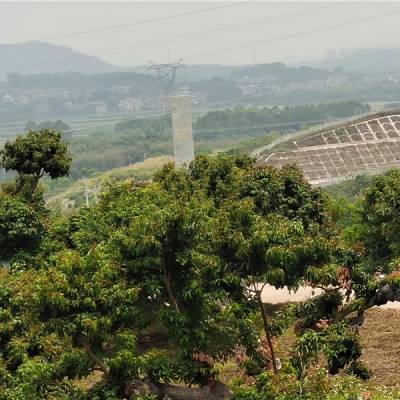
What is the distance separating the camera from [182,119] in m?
31.6

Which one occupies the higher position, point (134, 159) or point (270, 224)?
point (270, 224)

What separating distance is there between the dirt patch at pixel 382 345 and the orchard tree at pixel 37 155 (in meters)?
8.00

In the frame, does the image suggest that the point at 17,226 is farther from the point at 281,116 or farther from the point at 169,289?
the point at 281,116

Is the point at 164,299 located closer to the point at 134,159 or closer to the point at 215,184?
the point at 215,184

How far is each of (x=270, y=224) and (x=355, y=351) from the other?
297 cm

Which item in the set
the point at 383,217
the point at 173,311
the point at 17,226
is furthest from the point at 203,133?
the point at 173,311

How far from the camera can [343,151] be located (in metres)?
47.1

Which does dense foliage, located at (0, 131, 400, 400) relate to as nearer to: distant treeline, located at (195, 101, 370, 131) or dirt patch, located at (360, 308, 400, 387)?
dirt patch, located at (360, 308, 400, 387)

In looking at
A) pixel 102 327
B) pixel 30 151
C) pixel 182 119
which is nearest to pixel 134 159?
pixel 182 119

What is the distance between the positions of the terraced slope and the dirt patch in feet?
86.4

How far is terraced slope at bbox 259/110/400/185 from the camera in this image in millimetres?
45094

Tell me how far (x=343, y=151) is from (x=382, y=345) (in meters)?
32.5

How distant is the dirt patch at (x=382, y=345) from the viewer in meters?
13.9

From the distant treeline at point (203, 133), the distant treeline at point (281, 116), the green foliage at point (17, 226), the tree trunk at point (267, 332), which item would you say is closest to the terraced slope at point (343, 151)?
the green foliage at point (17, 226)
